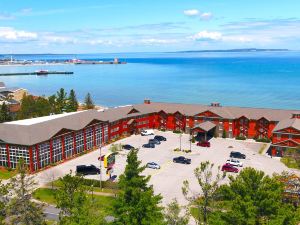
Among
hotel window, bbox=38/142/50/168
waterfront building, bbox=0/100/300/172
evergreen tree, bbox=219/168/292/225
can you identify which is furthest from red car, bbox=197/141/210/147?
evergreen tree, bbox=219/168/292/225

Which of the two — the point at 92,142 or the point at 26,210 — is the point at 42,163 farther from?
the point at 26,210

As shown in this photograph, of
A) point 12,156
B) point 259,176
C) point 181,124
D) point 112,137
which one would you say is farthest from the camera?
point 181,124

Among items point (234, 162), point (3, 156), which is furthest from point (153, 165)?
point (3, 156)

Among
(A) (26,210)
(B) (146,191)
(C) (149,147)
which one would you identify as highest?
(B) (146,191)

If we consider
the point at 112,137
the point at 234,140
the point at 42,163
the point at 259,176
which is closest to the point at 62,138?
the point at 42,163

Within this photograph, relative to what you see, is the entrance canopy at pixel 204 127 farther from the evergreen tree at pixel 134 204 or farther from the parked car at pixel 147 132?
the evergreen tree at pixel 134 204

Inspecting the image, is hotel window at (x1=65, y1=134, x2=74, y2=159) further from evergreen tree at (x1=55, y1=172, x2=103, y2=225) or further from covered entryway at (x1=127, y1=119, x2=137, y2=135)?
evergreen tree at (x1=55, y1=172, x2=103, y2=225)
